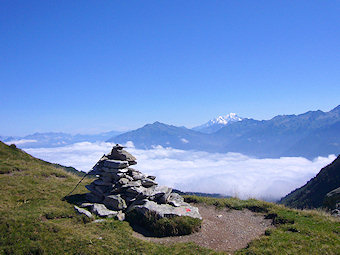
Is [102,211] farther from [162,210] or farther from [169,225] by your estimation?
[169,225]

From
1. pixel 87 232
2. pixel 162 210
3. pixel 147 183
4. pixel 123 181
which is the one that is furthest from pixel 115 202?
pixel 87 232

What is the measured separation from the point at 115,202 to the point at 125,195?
57.4 inches

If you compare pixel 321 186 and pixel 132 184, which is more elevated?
pixel 132 184

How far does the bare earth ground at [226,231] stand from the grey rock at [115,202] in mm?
3269

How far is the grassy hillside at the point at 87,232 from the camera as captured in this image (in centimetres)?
1329

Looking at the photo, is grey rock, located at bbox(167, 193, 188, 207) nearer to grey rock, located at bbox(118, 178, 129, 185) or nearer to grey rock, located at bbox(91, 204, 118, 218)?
grey rock, located at bbox(118, 178, 129, 185)

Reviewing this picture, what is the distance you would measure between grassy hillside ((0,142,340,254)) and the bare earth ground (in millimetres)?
1059

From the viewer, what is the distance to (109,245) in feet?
45.7

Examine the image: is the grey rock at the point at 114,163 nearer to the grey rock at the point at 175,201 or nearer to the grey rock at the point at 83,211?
the grey rock at the point at 83,211

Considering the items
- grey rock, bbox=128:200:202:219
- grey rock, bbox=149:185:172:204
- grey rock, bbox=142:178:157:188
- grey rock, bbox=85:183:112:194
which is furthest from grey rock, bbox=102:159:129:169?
grey rock, bbox=128:200:202:219

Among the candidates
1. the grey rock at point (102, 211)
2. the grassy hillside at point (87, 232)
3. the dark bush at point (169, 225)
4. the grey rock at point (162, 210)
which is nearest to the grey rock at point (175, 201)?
the grey rock at point (162, 210)

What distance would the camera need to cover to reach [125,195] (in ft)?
71.5

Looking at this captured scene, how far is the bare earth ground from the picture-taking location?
1573 cm

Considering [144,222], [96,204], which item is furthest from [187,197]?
[96,204]
